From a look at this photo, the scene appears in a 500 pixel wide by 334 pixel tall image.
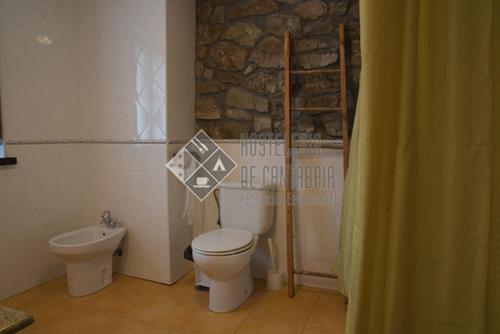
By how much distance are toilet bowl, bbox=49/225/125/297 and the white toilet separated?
730mm

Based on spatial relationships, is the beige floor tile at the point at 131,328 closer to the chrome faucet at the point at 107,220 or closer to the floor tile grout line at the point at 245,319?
the floor tile grout line at the point at 245,319

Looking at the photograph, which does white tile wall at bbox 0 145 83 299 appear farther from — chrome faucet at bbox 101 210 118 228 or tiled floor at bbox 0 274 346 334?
chrome faucet at bbox 101 210 118 228

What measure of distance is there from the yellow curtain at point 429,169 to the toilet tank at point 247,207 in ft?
4.48

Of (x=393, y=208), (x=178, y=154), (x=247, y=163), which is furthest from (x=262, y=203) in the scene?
(x=393, y=208)

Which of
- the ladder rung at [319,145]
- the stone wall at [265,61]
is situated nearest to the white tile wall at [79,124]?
the stone wall at [265,61]

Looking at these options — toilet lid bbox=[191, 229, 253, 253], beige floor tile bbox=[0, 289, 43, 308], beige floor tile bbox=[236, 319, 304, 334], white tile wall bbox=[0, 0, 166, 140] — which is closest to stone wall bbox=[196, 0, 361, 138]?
white tile wall bbox=[0, 0, 166, 140]

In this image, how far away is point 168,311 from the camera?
2.02 meters

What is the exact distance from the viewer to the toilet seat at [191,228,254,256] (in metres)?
1.88

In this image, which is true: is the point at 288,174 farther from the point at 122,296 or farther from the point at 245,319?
the point at 122,296

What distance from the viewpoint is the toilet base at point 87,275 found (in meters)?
2.18

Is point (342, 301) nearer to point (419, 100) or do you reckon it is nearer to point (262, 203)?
point (262, 203)
